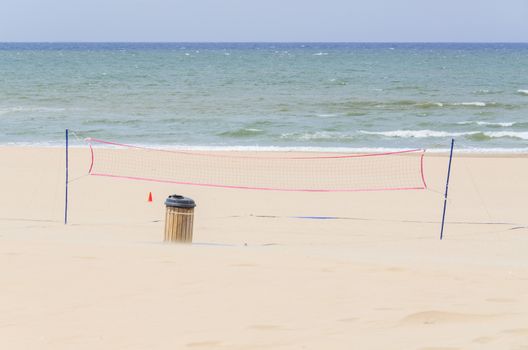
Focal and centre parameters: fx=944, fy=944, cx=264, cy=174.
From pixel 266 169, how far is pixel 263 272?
973 cm

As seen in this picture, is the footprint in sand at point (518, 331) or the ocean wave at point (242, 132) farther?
the ocean wave at point (242, 132)

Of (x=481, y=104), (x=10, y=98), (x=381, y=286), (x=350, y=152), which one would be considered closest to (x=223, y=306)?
(x=381, y=286)

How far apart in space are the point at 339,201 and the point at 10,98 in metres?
26.4

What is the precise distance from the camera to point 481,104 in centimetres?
3603

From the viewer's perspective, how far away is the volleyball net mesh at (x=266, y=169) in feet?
54.2

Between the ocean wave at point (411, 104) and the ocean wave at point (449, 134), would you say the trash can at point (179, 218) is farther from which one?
the ocean wave at point (411, 104)

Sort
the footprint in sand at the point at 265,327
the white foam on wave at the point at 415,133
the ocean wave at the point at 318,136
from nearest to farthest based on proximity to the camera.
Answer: the footprint in sand at the point at 265,327 < the ocean wave at the point at 318,136 < the white foam on wave at the point at 415,133

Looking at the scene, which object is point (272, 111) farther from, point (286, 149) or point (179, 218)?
point (179, 218)

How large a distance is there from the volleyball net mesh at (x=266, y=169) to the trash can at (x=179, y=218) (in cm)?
471

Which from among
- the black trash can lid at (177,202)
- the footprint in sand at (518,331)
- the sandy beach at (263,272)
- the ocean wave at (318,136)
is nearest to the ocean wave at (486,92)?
the ocean wave at (318,136)

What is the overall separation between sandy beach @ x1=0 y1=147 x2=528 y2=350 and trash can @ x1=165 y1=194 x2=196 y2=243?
0.27m

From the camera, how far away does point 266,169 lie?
60.5ft

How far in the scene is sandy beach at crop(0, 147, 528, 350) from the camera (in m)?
6.70

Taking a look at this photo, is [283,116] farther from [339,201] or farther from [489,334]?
[489,334]
